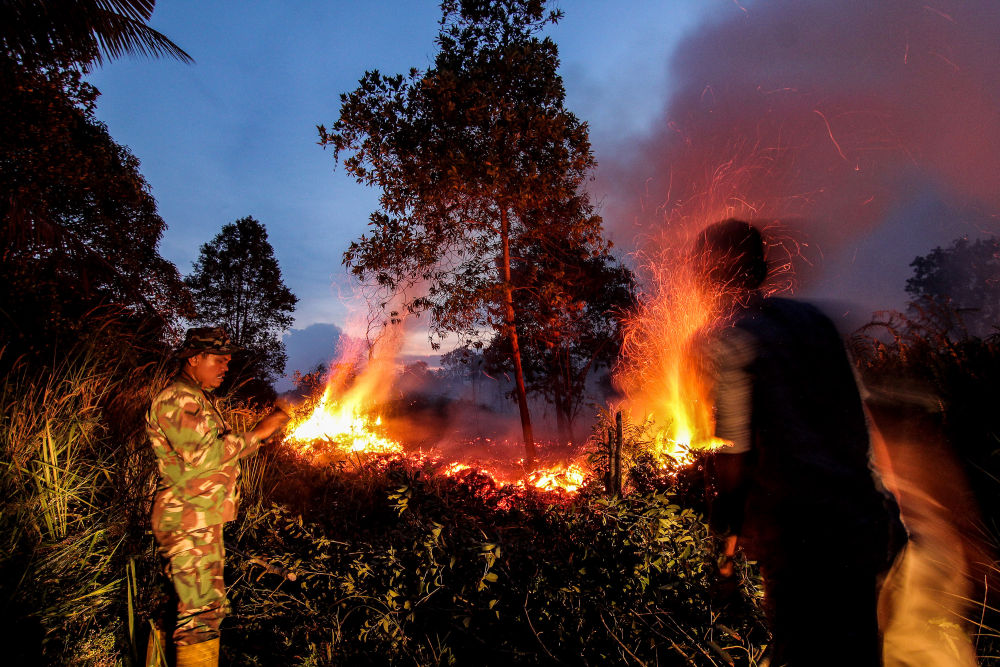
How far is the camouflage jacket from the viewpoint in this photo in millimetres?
2775

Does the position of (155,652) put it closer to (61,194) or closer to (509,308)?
(509,308)

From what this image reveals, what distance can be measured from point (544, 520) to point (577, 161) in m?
7.57

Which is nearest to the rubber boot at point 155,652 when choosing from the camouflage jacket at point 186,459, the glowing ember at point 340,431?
the camouflage jacket at point 186,459

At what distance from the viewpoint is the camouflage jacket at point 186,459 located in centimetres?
278

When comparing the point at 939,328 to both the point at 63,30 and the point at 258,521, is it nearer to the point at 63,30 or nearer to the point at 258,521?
the point at 258,521

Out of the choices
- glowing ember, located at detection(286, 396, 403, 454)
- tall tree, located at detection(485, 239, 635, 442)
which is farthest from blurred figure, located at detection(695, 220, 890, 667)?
tall tree, located at detection(485, 239, 635, 442)

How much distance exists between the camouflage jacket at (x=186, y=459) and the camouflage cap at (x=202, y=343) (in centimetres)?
20

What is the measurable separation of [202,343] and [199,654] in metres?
1.90

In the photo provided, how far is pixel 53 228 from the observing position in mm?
6969

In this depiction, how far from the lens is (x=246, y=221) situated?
75.2 ft

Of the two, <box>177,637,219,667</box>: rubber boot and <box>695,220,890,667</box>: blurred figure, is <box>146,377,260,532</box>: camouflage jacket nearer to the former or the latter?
<box>177,637,219,667</box>: rubber boot

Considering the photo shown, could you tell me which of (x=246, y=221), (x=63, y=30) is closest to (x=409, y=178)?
(x=63, y=30)

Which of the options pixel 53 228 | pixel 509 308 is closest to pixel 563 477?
pixel 509 308

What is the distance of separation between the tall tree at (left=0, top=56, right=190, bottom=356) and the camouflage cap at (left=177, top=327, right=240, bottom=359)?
10.7 ft
